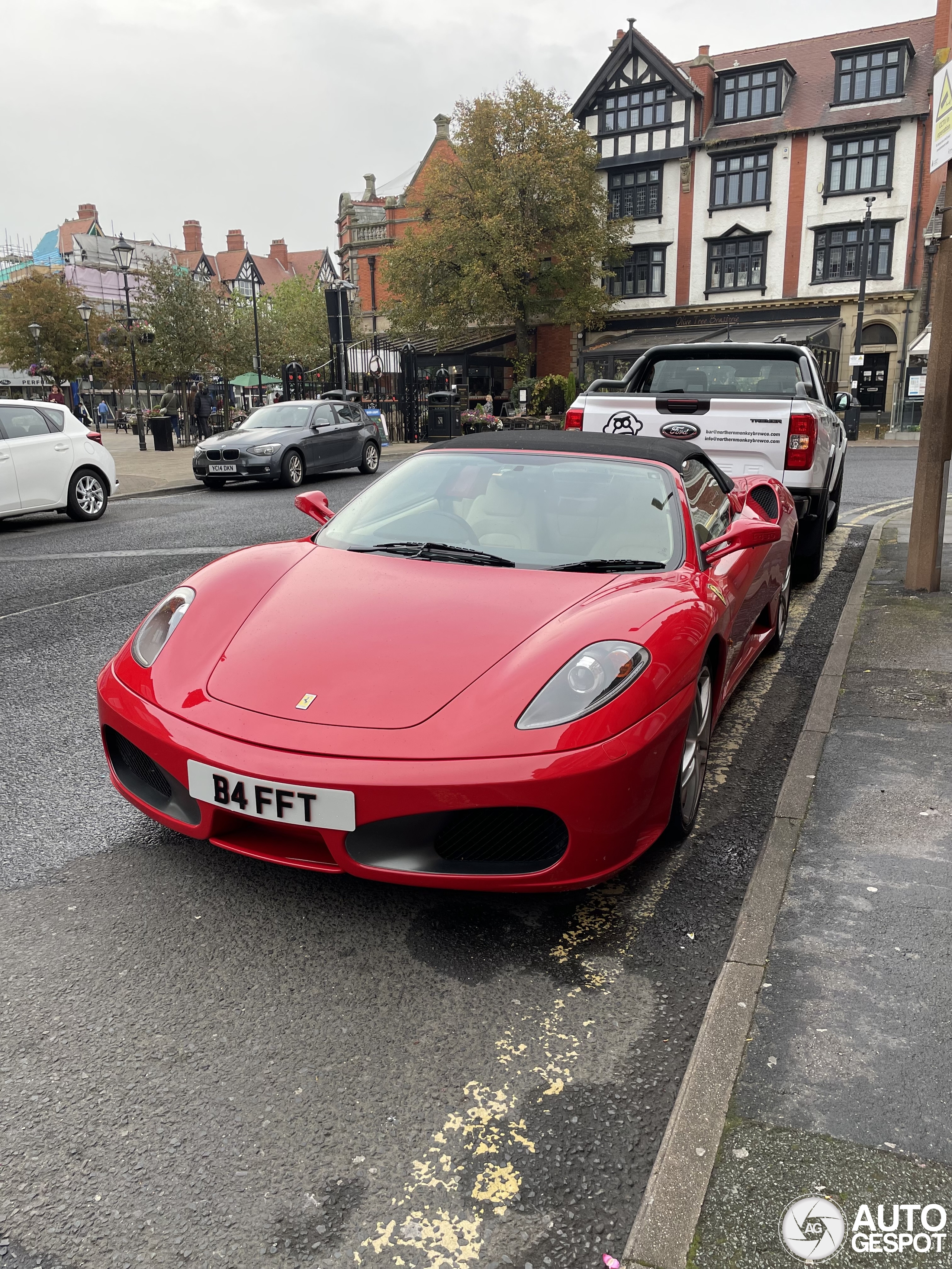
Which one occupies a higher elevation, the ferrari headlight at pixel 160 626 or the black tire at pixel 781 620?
the ferrari headlight at pixel 160 626

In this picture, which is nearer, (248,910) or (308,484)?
(248,910)

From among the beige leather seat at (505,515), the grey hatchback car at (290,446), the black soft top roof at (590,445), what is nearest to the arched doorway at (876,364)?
the grey hatchback car at (290,446)

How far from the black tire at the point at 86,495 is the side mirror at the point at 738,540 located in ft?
34.8

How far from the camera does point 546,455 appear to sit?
13.6ft

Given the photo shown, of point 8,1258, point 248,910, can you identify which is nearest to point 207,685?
point 248,910

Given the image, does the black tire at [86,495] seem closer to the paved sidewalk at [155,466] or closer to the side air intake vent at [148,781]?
the paved sidewalk at [155,466]

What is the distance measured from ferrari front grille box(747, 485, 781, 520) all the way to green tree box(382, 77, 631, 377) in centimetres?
3629

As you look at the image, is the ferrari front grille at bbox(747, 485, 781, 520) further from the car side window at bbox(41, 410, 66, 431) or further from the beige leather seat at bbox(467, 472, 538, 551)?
the car side window at bbox(41, 410, 66, 431)

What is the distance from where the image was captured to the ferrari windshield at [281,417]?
1778 cm

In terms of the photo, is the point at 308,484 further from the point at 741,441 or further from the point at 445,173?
the point at 445,173

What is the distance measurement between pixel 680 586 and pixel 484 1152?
6.36 feet

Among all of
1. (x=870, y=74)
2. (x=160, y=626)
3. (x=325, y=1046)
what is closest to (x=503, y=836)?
(x=325, y=1046)

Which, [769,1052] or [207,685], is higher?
[207,685]

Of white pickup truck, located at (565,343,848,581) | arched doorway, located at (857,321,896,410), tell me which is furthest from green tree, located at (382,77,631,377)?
Answer: white pickup truck, located at (565,343,848,581)
